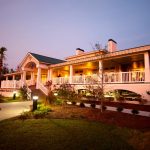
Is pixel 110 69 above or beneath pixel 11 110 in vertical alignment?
above

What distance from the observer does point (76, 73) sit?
2452 centimetres

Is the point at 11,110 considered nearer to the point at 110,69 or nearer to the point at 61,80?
the point at 61,80

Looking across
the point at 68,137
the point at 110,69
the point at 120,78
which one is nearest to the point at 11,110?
the point at 68,137

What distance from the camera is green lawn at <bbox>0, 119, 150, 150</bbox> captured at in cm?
587

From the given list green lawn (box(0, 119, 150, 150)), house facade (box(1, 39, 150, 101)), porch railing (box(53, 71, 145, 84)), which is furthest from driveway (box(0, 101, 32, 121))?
porch railing (box(53, 71, 145, 84))

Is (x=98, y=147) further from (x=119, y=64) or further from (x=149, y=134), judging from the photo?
(x=119, y=64)

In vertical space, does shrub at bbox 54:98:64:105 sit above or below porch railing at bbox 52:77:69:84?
below

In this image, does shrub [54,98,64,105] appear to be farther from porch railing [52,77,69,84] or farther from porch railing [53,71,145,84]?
porch railing [52,77,69,84]

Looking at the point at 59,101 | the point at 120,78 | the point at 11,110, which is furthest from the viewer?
the point at 59,101

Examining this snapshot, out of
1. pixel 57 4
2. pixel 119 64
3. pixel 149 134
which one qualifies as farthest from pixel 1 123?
pixel 57 4

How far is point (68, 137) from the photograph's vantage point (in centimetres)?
665

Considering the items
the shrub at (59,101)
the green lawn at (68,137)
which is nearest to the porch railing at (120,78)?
the shrub at (59,101)

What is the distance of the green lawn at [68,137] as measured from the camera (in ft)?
19.3

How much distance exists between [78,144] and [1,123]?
480 centimetres
